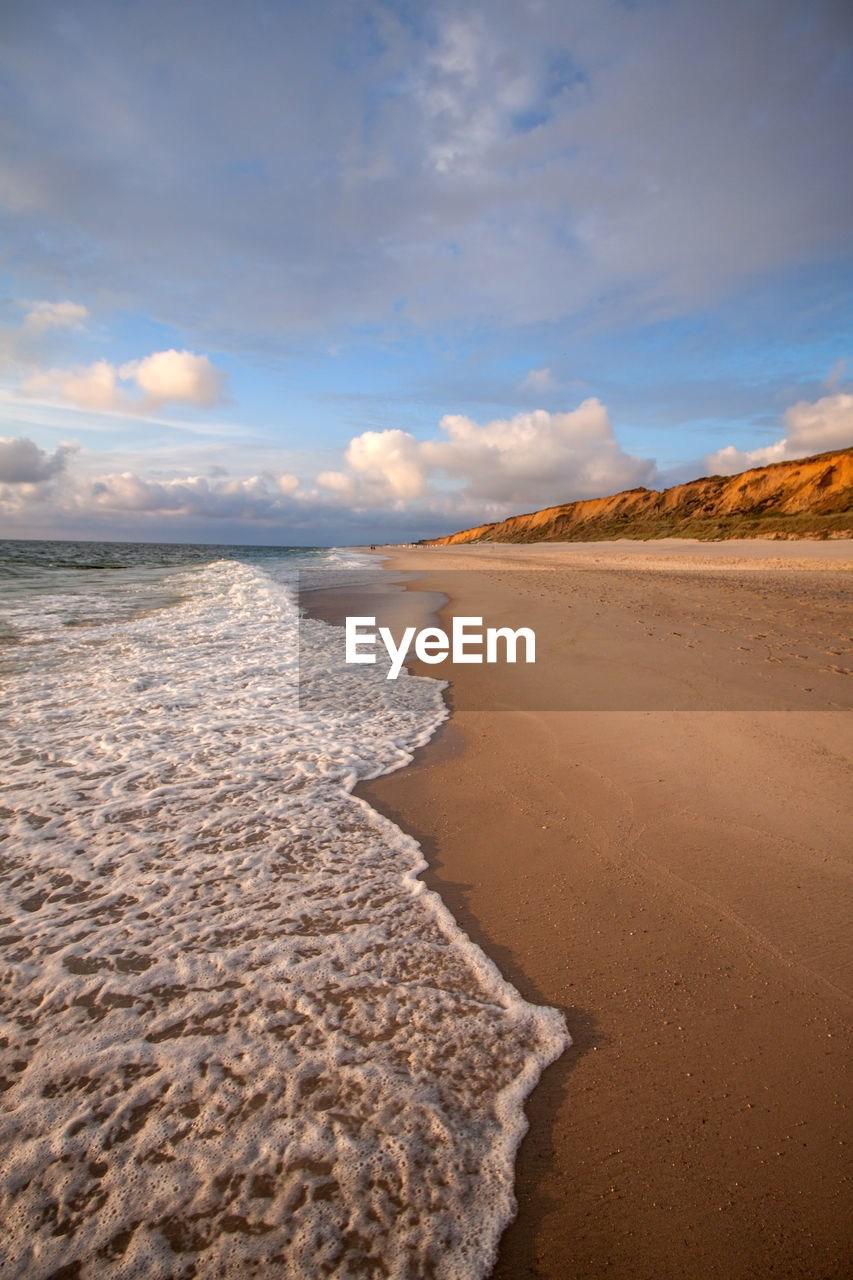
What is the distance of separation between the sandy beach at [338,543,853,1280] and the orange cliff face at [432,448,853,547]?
121 feet

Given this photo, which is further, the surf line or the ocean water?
the surf line

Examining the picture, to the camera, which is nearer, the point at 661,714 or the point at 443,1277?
the point at 443,1277

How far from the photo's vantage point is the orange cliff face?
3856cm

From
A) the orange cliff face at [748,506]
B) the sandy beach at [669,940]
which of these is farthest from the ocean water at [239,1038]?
the orange cliff face at [748,506]

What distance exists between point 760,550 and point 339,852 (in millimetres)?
32377

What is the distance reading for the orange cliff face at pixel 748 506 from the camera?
1518 inches

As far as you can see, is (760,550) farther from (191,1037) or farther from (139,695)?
(191,1037)

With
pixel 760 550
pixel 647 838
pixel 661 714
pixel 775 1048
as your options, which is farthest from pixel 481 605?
pixel 760 550

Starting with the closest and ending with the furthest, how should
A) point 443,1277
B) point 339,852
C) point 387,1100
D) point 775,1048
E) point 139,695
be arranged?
point 443,1277
point 387,1100
point 775,1048
point 339,852
point 139,695

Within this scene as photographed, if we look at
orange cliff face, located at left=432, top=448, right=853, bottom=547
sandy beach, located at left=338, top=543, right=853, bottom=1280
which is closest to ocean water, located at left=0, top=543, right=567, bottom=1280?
sandy beach, located at left=338, top=543, right=853, bottom=1280

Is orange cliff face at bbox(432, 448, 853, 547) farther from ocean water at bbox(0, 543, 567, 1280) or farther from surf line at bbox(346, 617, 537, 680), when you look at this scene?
ocean water at bbox(0, 543, 567, 1280)

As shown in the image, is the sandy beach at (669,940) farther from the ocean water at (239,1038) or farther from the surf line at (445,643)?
the surf line at (445,643)

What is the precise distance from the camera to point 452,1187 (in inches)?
65.7

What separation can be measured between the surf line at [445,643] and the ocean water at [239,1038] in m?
4.11
